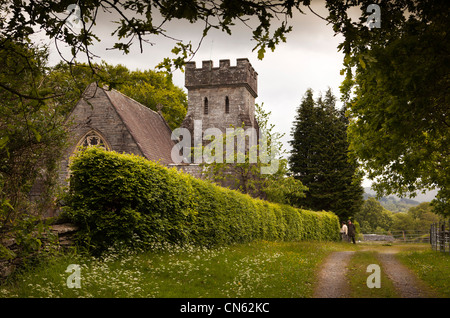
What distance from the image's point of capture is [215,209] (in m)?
16.0

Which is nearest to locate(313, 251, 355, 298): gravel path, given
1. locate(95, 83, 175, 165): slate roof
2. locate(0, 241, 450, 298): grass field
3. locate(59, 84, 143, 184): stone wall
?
locate(0, 241, 450, 298): grass field

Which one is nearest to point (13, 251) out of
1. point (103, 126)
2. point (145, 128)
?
point (103, 126)

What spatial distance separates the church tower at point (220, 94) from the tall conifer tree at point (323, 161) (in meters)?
9.90

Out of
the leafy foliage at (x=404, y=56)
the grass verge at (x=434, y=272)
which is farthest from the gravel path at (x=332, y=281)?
the leafy foliage at (x=404, y=56)

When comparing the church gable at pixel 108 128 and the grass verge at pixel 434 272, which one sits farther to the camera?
the church gable at pixel 108 128

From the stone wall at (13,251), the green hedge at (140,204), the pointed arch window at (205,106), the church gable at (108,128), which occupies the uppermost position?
the pointed arch window at (205,106)

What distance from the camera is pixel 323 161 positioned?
42.9 metres

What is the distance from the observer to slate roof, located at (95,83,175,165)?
26516 mm

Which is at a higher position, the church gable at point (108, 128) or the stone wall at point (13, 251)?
the church gable at point (108, 128)

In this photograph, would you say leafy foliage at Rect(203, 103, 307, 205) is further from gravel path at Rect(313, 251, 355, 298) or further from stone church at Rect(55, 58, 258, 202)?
gravel path at Rect(313, 251, 355, 298)

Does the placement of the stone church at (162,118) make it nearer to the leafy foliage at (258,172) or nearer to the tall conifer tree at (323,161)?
the leafy foliage at (258,172)

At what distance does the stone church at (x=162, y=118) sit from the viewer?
2605 centimetres

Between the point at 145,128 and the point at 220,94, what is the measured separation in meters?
9.54

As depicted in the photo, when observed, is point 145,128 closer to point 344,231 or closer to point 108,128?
point 108,128
